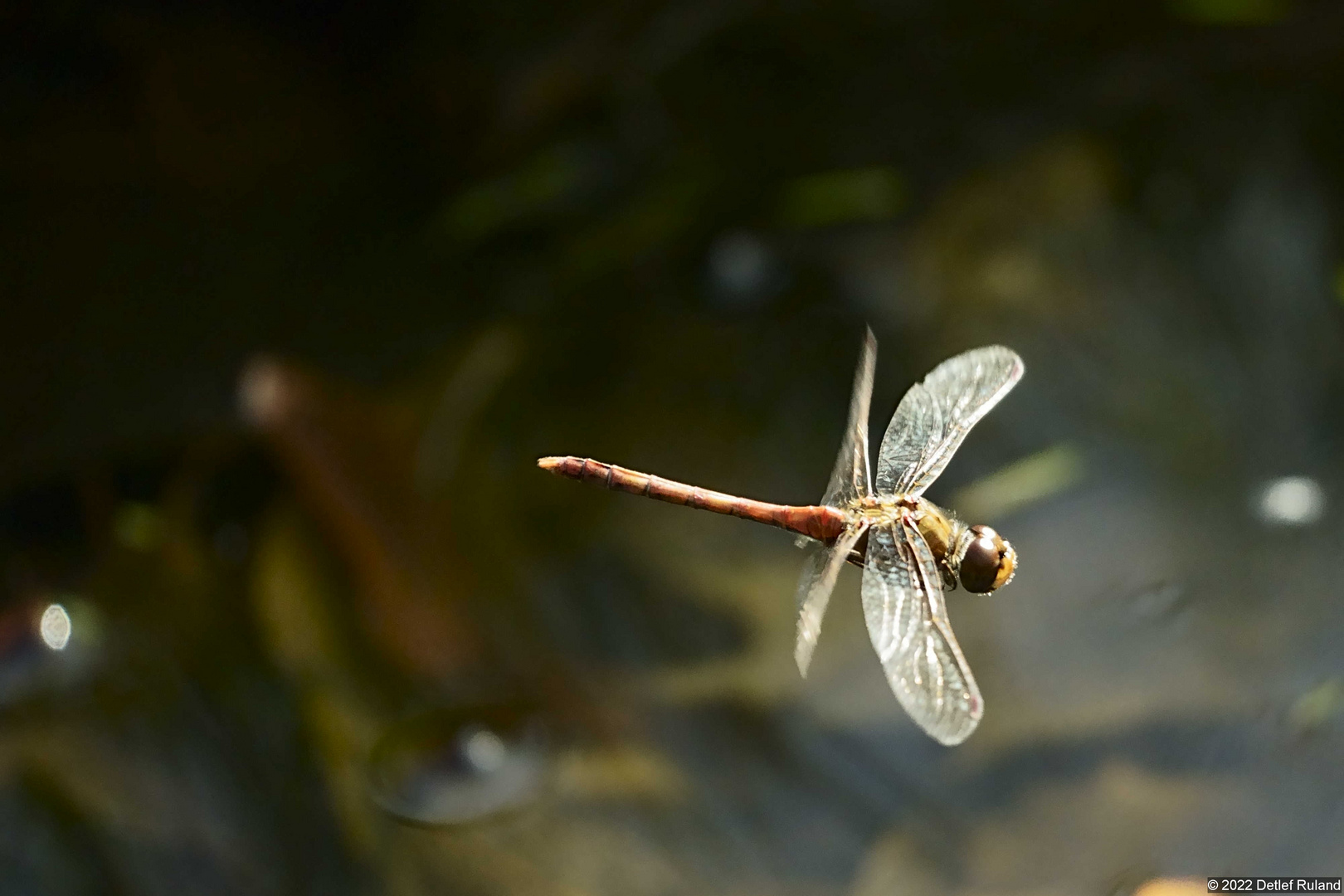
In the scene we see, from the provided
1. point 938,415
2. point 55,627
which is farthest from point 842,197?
point 55,627

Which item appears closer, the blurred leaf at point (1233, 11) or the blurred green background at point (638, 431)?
the blurred green background at point (638, 431)

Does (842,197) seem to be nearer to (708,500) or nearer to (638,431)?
(638,431)

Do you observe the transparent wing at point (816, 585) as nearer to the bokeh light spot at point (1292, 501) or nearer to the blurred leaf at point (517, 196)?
the bokeh light spot at point (1292, 501)

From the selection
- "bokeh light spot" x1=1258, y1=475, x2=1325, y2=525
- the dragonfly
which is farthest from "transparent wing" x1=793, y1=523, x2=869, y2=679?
"bokeh light spot" x1=1258, y1=475, x2=1325, y2=525

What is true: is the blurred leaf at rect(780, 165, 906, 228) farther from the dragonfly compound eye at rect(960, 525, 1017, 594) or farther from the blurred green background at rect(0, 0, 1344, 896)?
the dragonfly compound eye at rect(960, 525, 1017, 594)

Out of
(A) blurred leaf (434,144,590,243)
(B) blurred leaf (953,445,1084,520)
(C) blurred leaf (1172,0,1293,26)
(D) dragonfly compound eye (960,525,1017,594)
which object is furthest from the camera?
(A) blurred leaf (434,144,590,243)

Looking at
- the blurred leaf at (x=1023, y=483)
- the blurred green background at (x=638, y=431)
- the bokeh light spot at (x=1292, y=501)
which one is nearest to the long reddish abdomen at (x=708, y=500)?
the blurred green background at (x=638, y=431)

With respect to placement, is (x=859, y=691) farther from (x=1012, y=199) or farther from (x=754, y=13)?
(x=754, y=13)
